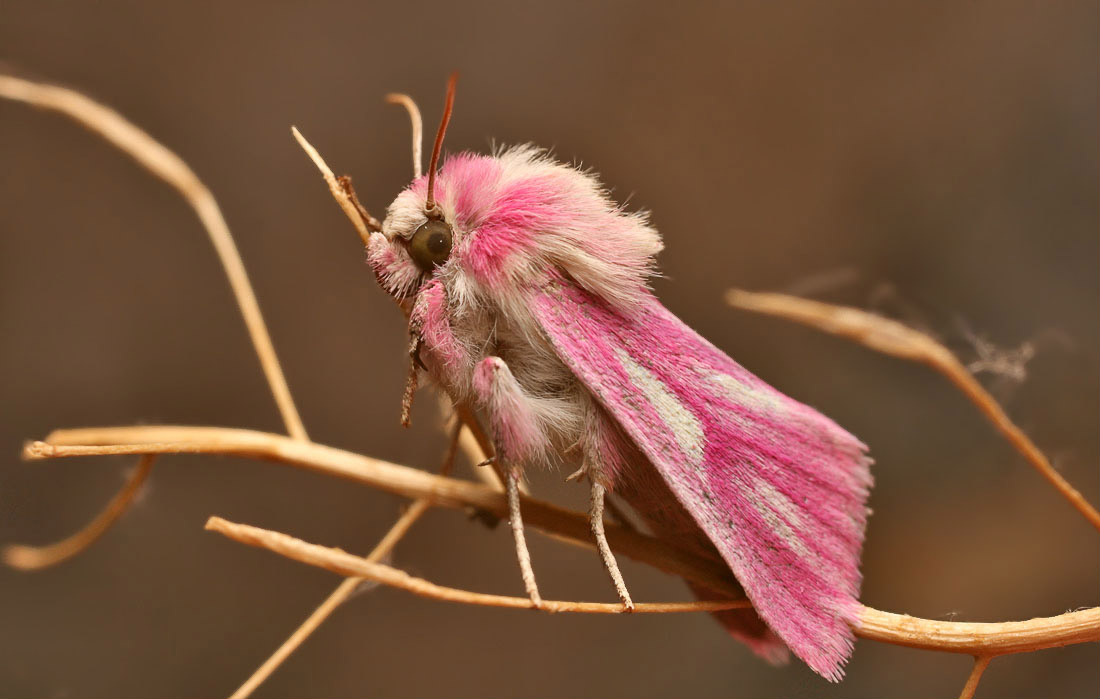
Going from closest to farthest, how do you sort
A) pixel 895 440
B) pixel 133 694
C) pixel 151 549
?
pixel 133 694
pixel 151 549
pixel 895 440

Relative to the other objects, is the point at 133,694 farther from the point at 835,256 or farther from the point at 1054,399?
the point at 1054,399

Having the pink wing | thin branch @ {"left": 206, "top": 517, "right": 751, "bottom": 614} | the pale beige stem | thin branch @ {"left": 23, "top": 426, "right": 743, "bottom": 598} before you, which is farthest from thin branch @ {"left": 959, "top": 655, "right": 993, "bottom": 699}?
the pale beige stem

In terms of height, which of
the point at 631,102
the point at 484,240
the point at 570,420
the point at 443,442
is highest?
the point at 631,102

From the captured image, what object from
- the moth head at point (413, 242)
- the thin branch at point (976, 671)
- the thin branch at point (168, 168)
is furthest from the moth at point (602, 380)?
the thin branch at point (168, 168)

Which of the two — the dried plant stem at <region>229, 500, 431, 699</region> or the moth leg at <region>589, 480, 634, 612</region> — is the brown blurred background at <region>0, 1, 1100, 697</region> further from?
the moth leg at <region>589, 480, 634, 612</region>

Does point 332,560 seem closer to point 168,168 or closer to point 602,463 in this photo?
point 602,463

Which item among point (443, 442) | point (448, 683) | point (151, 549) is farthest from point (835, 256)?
point (151, 549)

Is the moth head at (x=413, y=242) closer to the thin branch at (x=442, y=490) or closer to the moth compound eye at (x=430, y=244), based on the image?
the moth compound eye at (x=430, y=244)
